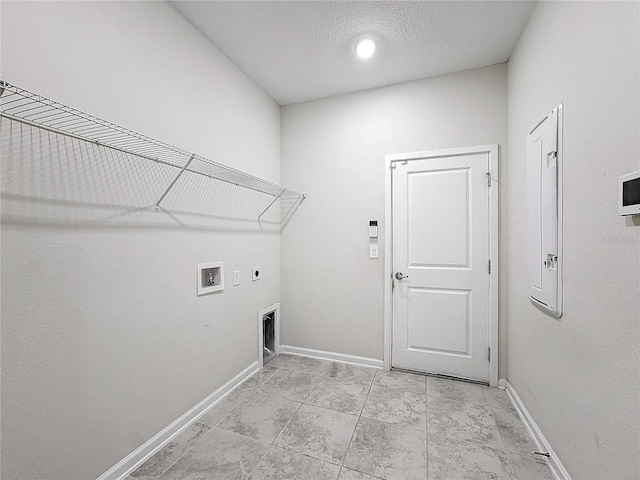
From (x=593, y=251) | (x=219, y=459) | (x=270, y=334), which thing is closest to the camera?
(x=593, y=251)

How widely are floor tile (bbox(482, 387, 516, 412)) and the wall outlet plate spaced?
83.9 inches

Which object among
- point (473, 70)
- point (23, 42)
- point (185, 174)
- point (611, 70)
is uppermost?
point (473, 70)

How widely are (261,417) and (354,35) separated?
2.80 m

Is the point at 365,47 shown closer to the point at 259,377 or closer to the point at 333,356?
the point at 333,356

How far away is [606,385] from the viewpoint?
1034 mm

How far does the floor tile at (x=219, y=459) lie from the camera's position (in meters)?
1.40

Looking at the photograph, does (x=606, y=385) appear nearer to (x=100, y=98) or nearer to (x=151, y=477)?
(x=151, y=477)

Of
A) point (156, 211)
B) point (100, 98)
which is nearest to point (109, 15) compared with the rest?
point (100, 98)

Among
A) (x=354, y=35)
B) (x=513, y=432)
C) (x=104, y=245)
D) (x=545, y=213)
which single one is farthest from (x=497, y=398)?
(x=354, y=35)

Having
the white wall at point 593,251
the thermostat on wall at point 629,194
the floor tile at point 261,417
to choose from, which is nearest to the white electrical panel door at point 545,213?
the white wall at point 593,251

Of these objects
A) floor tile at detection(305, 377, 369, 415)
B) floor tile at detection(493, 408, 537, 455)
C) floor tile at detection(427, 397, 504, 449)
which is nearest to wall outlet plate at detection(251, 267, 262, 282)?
floor tile at detection(305, 377, 369, 415)

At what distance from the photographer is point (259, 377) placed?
2.41 m

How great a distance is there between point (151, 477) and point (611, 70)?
109 inches

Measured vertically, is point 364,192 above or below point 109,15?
below
